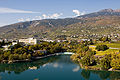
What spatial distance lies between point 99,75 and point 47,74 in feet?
50.6

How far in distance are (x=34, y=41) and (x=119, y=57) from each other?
3057 inches

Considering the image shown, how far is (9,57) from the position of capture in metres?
61.0

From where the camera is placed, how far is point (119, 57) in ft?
162

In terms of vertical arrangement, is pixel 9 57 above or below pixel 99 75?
above

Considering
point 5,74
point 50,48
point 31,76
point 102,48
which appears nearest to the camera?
point 31,76

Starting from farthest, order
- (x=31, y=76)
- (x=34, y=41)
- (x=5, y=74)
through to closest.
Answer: (x=34, y=41) → (x=5, y=74) → (x=31, y=76)

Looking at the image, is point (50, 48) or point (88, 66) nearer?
point (88, 66)

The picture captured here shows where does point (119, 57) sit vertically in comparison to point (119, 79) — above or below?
above

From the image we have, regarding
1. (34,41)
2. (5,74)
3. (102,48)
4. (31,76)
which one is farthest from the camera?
(34,41)

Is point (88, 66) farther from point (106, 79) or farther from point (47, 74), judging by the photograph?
point (47, 74)

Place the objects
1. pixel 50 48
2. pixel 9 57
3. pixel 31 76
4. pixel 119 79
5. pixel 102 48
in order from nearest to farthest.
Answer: pixel 119 79
pixel 31 76
pixel 9 57
pixel 102 48
pixel 50 48

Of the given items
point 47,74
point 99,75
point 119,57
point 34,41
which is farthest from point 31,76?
point 34,41

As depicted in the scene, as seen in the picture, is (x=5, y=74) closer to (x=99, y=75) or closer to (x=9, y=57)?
(x=9, y=57)

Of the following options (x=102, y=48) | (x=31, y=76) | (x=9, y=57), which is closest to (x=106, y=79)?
(x=31, y=76)
